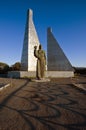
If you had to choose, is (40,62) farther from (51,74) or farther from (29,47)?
(29,47)

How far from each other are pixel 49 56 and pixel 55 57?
1355 mm

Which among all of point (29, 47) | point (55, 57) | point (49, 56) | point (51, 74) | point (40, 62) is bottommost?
point (51, 74)

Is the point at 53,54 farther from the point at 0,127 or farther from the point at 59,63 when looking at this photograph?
the point at 0,127

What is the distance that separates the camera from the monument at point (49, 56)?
27939 millimetres

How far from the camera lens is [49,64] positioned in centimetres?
3161

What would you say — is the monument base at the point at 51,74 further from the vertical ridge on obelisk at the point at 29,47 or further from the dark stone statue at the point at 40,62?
the dark stone statue at the point at 40,62

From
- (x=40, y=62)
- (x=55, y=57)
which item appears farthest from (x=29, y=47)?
(x=40, y=62)

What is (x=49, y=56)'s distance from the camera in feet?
103

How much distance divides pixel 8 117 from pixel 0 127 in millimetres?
688

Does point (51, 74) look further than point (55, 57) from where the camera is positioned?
No

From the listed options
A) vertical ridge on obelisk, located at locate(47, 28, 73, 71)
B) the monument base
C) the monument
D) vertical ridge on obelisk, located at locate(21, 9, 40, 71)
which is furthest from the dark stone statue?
vertical ridge on obelisk, located at locate(47, 28, 73, 71)

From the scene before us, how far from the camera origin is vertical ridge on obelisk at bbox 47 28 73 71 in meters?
29.2

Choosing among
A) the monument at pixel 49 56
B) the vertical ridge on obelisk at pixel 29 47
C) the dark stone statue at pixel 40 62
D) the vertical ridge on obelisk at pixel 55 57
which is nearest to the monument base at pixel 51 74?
the monument at pixel 49 56

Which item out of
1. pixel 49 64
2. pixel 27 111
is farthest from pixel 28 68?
pixel 27 111
